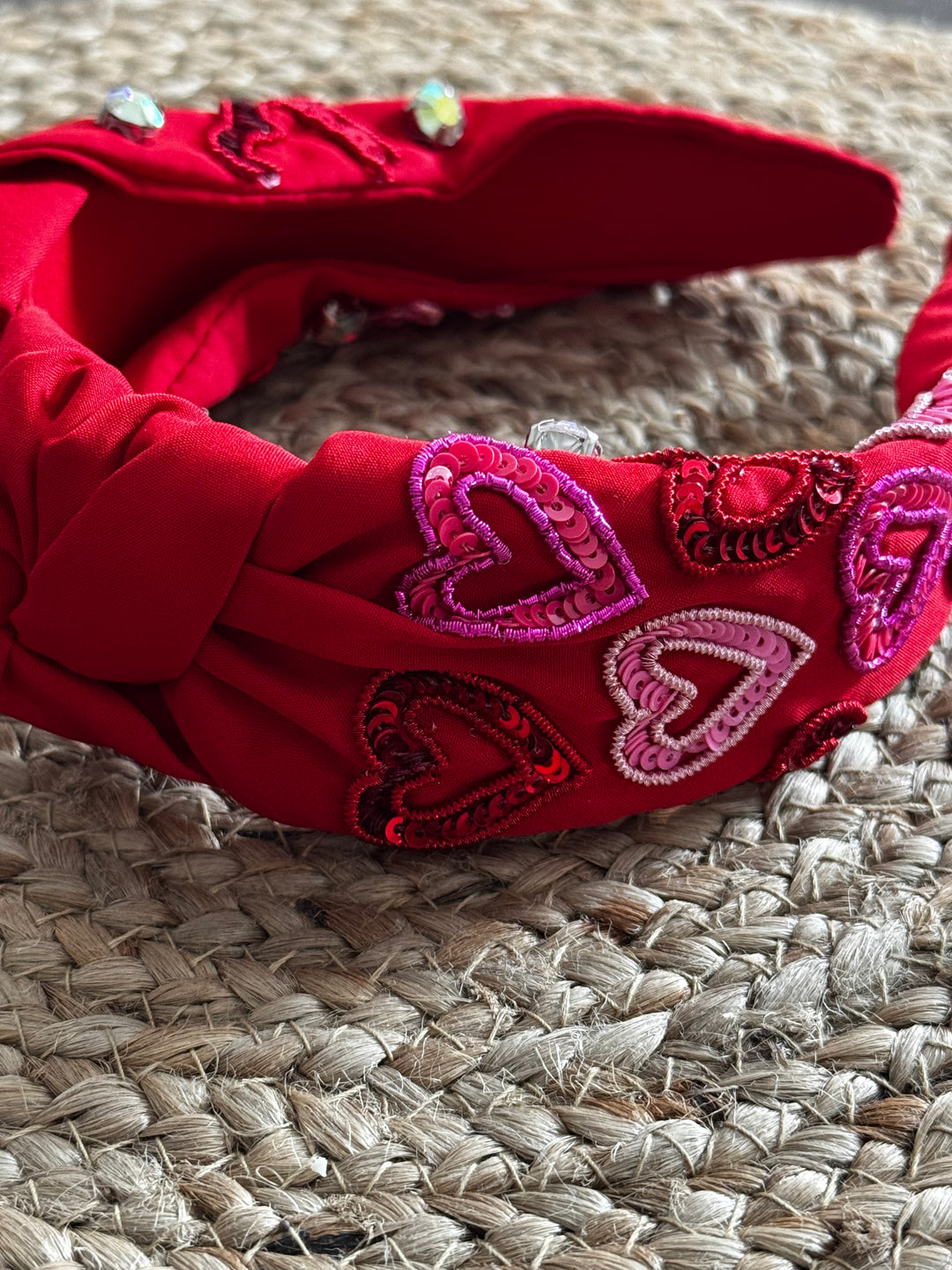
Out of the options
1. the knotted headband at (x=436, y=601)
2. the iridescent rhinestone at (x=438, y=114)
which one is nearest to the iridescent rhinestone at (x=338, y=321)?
the iridescent rhinestone at (x=438, y=114)

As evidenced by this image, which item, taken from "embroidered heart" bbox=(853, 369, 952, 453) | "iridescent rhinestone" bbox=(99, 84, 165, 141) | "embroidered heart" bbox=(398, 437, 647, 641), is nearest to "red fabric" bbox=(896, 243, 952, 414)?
"embroidered heart" bbox=(853, 369, 952, 453)

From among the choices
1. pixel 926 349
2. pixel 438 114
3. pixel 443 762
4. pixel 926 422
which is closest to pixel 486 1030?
pixel 443 762

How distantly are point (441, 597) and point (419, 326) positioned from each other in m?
0.42

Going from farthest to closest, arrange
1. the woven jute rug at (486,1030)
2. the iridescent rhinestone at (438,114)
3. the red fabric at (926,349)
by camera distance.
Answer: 1. the iridescent rhinestone at (438,114)
2. the red fabric at (926,349)
3. the woven jute rug at (486,1030)

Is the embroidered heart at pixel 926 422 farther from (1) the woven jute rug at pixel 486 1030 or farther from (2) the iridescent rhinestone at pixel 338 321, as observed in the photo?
(2) the iridescent rhinestone at pixel 338 321

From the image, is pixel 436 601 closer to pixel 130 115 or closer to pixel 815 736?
pixel 815 736

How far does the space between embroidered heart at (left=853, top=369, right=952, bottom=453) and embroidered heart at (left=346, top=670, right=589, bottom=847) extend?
199mm

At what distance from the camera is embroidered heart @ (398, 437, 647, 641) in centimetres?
55

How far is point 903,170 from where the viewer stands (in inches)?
40.3

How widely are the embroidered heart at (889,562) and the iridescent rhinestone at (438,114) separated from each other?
0.40 metres

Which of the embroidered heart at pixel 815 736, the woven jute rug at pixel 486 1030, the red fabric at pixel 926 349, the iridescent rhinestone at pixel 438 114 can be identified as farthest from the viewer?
the iridescent rhinestone at pixel 438 114

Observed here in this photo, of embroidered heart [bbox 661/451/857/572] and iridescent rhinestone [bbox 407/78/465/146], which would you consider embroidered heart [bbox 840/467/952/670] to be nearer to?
embroidered heart [bbox 661/451/857/572]

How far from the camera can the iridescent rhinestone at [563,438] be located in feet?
2.18

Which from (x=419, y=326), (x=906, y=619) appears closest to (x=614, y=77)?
(x=419, y=326)
